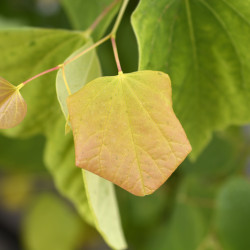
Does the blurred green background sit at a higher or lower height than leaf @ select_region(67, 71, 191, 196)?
lower

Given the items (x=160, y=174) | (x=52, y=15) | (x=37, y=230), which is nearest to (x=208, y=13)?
(x=160, y=174)

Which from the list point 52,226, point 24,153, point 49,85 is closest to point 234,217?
point 49,85

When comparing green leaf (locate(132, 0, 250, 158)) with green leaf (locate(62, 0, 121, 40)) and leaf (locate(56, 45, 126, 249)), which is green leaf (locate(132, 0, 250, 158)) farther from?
green leaf (locate(62, 0, 121, 40))

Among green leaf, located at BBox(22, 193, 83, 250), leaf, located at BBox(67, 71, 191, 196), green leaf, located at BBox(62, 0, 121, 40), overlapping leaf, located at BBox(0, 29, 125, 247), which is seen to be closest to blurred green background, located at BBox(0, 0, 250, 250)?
green leaf, located at BBox(22, 193, 83, 250)

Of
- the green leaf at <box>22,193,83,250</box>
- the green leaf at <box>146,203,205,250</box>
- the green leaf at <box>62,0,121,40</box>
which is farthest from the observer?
the green leaf at <box>22,193,83,250</box>

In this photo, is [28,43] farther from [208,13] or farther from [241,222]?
[241,222]
